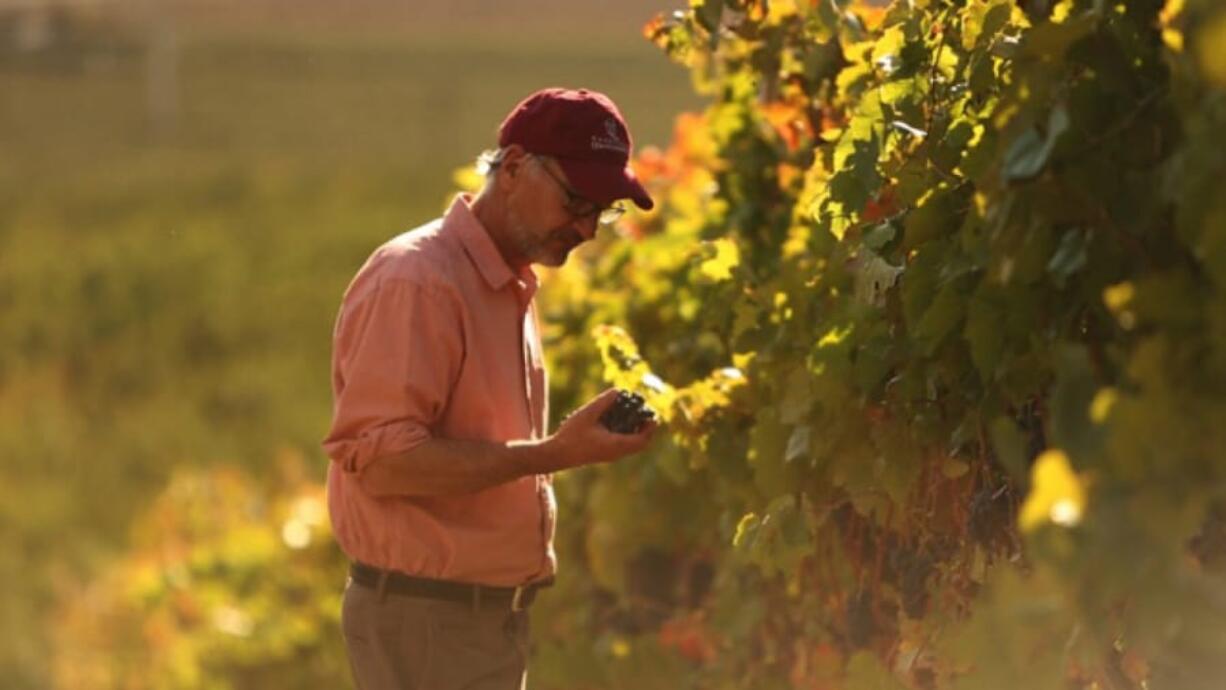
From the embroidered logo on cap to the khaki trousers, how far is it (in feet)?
2.75

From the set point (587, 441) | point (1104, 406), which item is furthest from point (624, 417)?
point (1104, 406)

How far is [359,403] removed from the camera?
220 inches

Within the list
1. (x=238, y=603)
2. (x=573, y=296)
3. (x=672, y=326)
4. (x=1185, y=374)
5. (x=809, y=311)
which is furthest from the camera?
(x=238, y=603)

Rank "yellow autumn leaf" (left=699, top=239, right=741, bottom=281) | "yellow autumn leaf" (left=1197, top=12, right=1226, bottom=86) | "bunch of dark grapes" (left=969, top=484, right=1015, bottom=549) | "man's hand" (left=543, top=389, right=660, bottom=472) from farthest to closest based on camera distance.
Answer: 1. "yellow autumn leaf" (left=699, top=239, right=741, bottom=281)
2. "bunch of dark grapes" (left=969, top=484, right=1015, bottom=549)
3. "man's hand" (left=543, top=389, right=660, bottom=472)
4. "yellow autumn leaf" (left=1197, top=12, right=1226, bottom=86)

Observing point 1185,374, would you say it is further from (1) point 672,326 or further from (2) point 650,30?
(1) point 672,326

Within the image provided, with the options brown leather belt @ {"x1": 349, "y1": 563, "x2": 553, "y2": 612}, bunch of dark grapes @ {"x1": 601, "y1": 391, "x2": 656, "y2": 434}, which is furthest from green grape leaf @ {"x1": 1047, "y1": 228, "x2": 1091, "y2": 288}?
brown leather belt @ {"x1": 349, "y1": 563, "x2": 553, "y2": 612}

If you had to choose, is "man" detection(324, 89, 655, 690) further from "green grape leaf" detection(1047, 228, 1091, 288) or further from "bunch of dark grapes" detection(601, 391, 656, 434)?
"green grape leaf" detection(1047, 228, 1091, 288)

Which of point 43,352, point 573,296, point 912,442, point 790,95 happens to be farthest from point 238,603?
Result: point 43,352

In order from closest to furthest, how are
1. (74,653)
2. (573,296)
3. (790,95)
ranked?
(790,95), (573,296), (74,653)

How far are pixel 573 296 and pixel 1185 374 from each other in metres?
5.08

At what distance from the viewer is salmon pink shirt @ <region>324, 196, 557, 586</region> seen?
559 centimetres

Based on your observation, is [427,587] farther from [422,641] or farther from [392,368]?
[392,368]

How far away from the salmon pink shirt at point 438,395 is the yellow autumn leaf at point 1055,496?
1.93 meters

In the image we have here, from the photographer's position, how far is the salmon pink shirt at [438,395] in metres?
5.59
